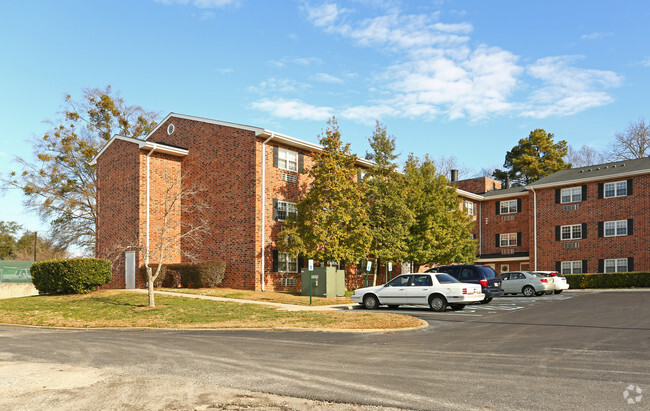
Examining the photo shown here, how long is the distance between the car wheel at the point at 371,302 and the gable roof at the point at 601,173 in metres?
24.9

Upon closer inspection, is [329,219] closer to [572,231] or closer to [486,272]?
[486,272]

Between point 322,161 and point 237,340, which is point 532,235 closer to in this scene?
point 322,161

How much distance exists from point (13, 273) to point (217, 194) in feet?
81.0

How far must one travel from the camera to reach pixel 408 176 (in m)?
35.5

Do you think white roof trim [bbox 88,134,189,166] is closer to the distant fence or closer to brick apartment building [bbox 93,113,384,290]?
brick apartment building [bbox 93,113,384,290]

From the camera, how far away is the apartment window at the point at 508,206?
45.9 metres

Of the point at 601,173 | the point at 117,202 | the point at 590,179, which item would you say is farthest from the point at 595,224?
the point at 117,202

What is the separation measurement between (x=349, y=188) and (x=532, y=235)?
20.0 m

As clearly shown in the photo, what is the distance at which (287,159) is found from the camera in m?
30.9

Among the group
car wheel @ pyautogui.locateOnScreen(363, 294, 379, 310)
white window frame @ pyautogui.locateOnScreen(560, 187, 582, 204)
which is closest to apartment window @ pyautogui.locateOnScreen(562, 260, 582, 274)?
white window frame @ pyautogui.locateOnScreen(560, 187, 582, 204)

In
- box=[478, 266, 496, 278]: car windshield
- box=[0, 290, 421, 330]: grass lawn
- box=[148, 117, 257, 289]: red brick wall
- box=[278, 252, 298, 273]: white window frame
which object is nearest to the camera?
box=[0, 290, 421, 330]: grass lawn

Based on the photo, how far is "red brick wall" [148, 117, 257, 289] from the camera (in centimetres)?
2866

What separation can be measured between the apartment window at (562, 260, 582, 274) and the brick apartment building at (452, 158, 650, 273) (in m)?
0.07

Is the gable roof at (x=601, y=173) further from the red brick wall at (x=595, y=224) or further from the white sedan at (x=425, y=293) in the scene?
the white sedan at (x=425, y=293)
